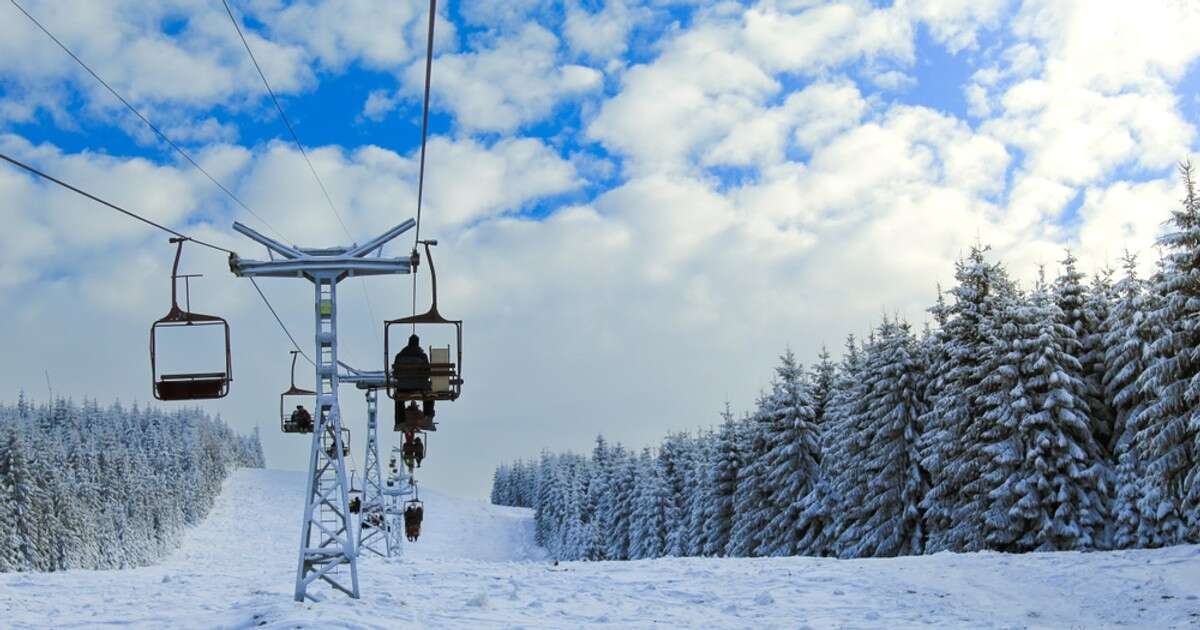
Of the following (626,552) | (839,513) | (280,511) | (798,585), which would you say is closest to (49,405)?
(280,511)

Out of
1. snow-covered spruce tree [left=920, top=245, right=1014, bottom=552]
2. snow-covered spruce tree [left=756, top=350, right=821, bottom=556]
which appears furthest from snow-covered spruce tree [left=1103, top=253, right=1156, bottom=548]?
snow-covered spruce tree [left=756, top=350, right=821, bottom=556]

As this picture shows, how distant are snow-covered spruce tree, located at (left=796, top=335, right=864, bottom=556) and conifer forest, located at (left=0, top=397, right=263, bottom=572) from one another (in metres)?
47.8

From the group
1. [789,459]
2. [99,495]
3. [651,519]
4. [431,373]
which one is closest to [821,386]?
[789,459]

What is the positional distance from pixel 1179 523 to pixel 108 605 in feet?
91.6

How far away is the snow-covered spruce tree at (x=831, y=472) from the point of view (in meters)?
38.9

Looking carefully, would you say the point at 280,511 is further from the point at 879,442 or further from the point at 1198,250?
the point at 1198,250

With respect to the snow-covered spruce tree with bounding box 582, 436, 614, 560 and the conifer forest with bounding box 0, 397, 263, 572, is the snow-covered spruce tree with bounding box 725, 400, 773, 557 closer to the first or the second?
the snow-covered spruce tree with bounding box 582, 436, 614, 560

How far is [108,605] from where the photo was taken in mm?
16641

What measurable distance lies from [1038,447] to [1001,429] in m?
1.63

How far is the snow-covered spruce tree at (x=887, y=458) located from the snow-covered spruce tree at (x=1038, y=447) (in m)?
4.78

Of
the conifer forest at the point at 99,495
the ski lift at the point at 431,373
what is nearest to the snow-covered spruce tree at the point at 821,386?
the ski lift at the point at 431,373

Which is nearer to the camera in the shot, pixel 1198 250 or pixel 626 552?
pixel 1198 250

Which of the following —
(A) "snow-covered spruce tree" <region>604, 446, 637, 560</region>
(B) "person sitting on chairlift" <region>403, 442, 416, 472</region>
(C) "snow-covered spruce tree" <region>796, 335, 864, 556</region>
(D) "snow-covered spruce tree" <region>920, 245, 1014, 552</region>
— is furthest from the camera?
(A) "snow-covered spruce tree" <region>604, 446, 637, 560</region>

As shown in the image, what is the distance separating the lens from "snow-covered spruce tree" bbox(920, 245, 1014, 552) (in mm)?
32031
